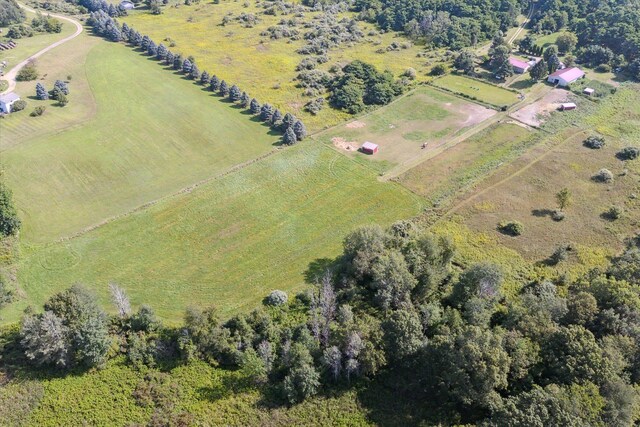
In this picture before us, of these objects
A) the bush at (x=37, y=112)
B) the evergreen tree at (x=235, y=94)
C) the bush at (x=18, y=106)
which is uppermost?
the bush at (x=18, y=106)

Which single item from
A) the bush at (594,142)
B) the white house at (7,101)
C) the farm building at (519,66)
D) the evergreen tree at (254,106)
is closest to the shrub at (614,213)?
the bush at (594,142)

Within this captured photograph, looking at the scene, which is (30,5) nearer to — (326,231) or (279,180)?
(279,180)

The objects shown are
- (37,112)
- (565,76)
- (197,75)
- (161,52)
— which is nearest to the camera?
(37,112)

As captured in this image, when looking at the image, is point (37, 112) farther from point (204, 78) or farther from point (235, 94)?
point (235, 94)

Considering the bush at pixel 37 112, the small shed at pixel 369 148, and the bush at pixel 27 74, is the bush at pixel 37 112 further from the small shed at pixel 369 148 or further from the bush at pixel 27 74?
the small shed at pixel 369 148

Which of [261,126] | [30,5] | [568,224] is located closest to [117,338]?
[261,126]

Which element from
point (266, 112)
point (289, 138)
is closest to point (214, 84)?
point (266, 112)
